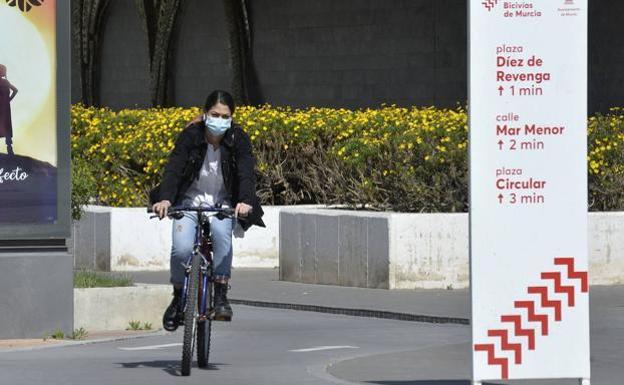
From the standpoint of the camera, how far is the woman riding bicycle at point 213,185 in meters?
11.6

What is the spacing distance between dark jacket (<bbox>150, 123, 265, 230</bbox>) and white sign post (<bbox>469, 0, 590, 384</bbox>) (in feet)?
7.90

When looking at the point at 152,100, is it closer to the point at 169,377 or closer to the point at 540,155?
the point at 169,377

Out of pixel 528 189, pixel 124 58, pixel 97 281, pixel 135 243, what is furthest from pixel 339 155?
pixel 124 58

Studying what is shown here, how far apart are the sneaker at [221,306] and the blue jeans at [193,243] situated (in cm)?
7

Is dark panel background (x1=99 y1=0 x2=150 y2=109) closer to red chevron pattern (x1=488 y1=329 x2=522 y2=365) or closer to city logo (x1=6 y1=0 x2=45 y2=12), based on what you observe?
city logo (x1=6 y1=0 x2=45 y2=12)

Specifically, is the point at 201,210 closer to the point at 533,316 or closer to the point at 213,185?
the point at 213,185

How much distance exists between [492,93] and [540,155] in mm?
418

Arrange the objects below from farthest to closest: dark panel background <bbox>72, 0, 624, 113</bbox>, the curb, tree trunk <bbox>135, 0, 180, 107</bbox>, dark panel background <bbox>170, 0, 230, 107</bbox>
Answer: tree trunk <bbox>135, 0, 180, 107</bbox>, dark panel background <bbox>170, 0, 230, 107</bbox>, dark panel background <bbox>72, 0, 624, 113</bbox>, the curb

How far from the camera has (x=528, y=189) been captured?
9.52m

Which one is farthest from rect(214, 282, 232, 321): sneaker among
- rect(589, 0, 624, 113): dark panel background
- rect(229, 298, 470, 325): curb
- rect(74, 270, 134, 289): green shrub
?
rect(589, 0, 624, 113): dark panel background

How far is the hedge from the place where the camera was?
18.6 metres

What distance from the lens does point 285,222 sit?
19266 millimetres

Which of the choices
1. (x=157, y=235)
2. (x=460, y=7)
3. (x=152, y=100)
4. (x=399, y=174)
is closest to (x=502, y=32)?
(x=399, y=174)

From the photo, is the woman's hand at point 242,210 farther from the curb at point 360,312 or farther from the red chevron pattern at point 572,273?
the curb at point 360,312
